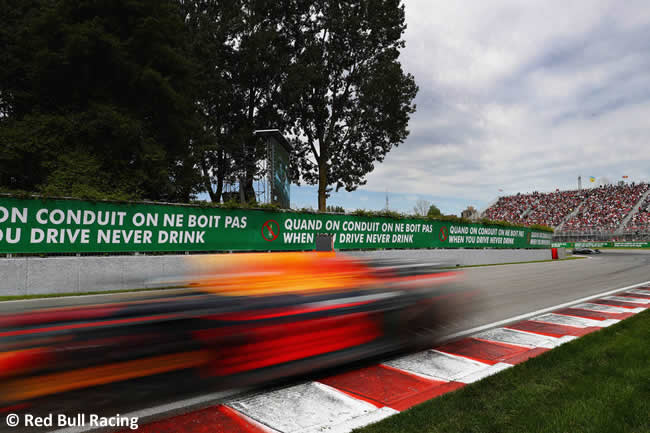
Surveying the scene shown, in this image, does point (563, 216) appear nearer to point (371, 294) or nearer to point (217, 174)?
point (217, 174)

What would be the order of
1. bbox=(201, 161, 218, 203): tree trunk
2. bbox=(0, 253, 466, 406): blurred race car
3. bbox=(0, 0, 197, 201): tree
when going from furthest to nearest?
bbox=(201, 161, 218, 203): tree trunk → bbox=(0, 0, 197, 201): tree → bbox=(0, 253, 466, 406): blurred race car

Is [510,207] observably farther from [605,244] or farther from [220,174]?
[220,174]

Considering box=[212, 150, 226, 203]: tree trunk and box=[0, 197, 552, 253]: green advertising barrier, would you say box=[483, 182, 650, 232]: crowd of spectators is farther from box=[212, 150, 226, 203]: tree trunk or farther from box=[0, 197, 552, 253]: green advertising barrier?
box=[0, 197, 552, 253]: green advertising barrier

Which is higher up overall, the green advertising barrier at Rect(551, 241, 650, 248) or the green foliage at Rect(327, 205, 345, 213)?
the green foliage at Rect(327, 205, 345, 213)

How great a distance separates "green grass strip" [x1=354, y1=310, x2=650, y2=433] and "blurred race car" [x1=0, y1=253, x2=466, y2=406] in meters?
1.17

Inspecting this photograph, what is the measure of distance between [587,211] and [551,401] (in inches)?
2603

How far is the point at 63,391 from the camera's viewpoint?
8.37 ft

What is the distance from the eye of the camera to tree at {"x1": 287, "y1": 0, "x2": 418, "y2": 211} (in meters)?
26.2

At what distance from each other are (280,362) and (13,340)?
2.09 meters

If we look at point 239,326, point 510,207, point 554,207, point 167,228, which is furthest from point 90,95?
point 554,207

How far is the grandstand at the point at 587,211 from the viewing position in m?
47.8

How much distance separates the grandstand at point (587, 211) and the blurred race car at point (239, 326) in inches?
1874

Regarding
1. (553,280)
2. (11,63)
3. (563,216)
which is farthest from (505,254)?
(563,216)

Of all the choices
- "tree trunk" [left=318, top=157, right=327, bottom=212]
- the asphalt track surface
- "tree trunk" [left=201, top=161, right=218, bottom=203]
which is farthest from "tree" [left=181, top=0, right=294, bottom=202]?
the asphalt track surface
